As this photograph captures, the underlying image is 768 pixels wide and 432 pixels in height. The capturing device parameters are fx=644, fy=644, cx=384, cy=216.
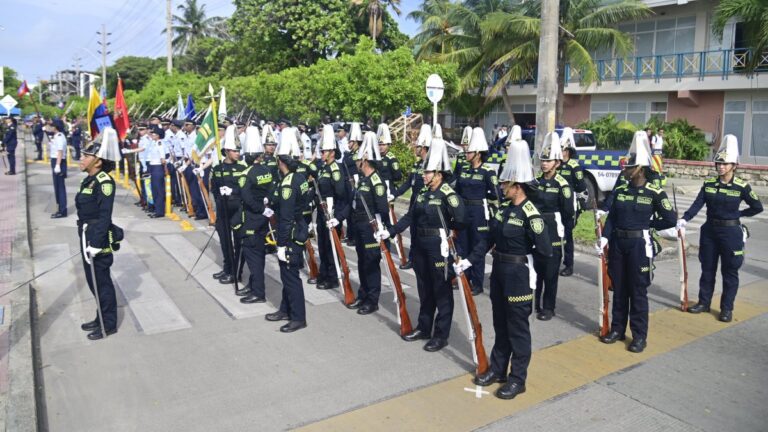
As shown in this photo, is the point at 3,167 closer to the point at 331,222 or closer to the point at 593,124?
the point at 331,222

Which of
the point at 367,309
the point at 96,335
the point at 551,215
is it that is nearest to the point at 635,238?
the point at 551,215

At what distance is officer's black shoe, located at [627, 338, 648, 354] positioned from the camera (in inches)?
260

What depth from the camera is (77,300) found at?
8.38 m

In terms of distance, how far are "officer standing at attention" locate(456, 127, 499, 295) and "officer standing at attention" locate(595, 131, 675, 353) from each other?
2.30 meters

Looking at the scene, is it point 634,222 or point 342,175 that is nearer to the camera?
point 634,222

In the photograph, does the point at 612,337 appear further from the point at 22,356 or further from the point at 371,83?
the point at 371,83

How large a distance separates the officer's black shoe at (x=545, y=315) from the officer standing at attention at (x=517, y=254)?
2176mm

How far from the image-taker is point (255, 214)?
8.23 m

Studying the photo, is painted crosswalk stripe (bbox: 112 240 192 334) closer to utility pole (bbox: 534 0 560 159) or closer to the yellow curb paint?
the yellow curb paint

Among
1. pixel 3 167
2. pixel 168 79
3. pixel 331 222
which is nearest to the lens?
pixel 331 222

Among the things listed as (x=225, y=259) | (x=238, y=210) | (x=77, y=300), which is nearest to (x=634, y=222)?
(x=238, y=210)

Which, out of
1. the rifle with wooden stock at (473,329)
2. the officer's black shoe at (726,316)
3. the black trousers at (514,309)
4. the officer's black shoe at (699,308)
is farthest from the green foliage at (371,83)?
the black trousers at (514,309)

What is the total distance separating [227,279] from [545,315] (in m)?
4.50

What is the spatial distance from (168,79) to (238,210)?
3197 centimetres
